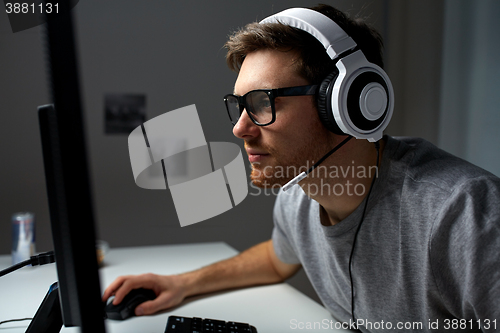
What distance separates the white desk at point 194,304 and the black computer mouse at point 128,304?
0.05ft

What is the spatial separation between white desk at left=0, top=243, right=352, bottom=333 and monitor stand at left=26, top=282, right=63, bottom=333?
0.04 metres

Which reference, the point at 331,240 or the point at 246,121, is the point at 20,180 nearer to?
the point at 246,121

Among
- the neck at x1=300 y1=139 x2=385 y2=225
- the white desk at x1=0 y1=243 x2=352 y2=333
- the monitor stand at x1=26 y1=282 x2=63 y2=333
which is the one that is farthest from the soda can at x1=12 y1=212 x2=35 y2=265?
the neck at x1=300 y1=139 x2=385 y2=225

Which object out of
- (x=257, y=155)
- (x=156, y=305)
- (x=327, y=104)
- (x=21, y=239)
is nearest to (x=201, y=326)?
(x=156, y=305)

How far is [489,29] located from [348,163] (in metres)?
0.81

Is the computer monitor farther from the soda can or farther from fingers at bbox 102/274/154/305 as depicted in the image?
the soda can

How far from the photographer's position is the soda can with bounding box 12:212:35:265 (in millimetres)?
1075

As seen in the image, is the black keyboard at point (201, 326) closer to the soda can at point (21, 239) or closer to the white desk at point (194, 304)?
the white desk at point (194, 304)

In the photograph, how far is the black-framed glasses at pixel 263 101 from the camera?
0.75m

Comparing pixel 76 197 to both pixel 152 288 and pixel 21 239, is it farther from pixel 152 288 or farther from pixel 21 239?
pixel 21 239

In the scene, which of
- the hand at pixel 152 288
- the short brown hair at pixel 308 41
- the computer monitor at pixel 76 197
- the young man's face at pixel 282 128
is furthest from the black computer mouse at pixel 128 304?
the short brown hair at pixel 308 41

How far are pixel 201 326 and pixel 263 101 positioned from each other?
477 mm

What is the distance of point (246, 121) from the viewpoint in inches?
31.9

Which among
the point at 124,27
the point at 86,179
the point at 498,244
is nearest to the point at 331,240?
the point at 498,244
